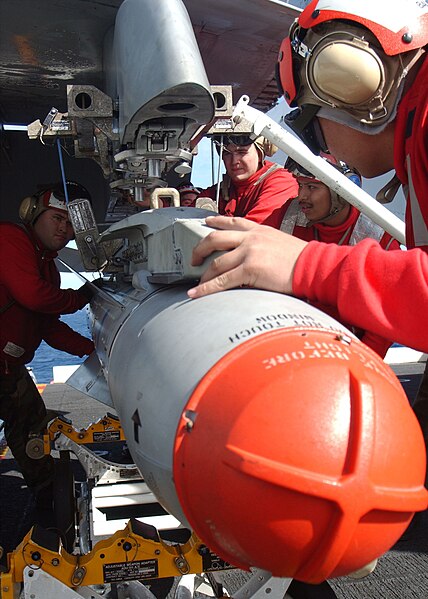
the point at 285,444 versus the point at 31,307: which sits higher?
the point at 285,444

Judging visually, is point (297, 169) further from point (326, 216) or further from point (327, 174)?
point (327, 174)

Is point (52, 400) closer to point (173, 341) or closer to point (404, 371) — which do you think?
point (404, 371)

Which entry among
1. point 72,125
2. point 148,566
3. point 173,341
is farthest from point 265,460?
point 72,125

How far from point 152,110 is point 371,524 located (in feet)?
5.10

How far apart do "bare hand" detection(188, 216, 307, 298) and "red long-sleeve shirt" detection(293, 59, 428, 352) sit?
0.03 m

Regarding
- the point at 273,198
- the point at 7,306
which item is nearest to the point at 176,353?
the point at 273,198

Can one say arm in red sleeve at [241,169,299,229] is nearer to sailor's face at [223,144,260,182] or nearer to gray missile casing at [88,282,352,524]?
sailor's face at [223,144,260,182]

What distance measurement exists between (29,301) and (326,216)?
5.74 feet

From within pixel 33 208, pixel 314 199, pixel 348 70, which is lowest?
pixel 33 208

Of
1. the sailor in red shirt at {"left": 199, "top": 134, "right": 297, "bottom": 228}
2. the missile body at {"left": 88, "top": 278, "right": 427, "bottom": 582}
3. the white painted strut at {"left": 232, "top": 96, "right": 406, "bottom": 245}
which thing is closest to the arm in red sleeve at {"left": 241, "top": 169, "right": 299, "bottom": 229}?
the sailor in red shirt at {"left": 199, "top": 134, "right": 297, "bottom": 228}

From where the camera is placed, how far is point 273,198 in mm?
3066

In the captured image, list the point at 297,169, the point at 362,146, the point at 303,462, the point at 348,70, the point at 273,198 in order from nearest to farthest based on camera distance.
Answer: the point at 303,462 < the point at 348,70 < the point at 362,146 < the point at 297,169 < the point at 273,198

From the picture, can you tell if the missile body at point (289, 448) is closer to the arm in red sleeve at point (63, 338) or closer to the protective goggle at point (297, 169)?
the protective goggle at point (297, 169)

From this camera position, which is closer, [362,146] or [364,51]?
[364,51]
